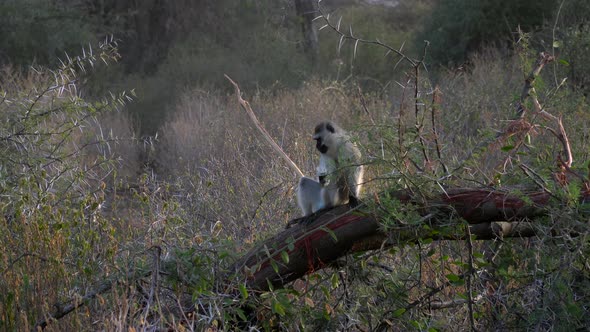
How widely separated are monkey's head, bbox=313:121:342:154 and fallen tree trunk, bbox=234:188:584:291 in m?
0.91

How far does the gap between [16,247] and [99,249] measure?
470mm

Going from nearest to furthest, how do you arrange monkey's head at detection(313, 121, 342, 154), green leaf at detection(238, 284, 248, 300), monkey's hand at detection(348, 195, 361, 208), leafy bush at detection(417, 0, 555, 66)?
1. green leaf at detection(238, 284, 248, 300)
2. monkey's hand at detection(348, 195, 361, 208)
3. monkey's head at detection(313, 121, 342, 154)
4. leafy bush at detection(417, 0, 555, 66)

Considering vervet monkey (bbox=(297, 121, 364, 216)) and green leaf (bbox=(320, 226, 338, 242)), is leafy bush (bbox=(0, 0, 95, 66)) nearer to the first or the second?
vervet monkey (bbox=(297, 121, 364, 216))

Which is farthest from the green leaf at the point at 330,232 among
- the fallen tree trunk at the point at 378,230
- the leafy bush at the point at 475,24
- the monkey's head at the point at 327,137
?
the leafy bush at the point at 475,24

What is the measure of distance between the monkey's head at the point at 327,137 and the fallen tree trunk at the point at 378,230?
2.97ft

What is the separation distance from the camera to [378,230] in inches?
150

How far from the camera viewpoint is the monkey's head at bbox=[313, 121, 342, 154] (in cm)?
498

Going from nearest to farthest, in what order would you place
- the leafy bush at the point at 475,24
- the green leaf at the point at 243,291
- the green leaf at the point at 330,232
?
the green leaf at the point at 243,291 < the green leaf at the point at 330,232 < the leafy bush at the point at 475,24

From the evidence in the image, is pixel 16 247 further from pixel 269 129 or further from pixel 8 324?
pixel 269 129

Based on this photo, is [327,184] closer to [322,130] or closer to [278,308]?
[322,130]

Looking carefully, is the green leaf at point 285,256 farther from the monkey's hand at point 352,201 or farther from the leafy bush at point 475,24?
the leafy bush at point 475,24

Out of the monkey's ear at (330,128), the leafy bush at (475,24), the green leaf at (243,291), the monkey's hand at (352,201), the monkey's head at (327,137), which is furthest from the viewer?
the leafy bush at (475,24)

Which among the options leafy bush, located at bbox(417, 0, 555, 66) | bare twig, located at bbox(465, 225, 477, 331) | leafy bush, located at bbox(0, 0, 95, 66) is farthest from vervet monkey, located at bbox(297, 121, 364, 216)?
leafy bush, located at bbox(0, 0, 95, 66)

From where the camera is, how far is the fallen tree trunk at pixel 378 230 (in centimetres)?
370
